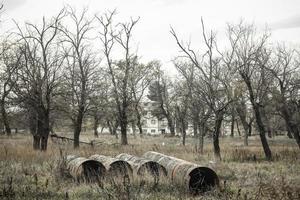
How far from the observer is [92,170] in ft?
37.8

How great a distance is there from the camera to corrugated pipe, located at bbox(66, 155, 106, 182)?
10547mm

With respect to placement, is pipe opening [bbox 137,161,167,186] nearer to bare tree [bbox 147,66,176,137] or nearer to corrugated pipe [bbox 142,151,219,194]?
corrugated pipe [bbox 142,151,219,194]

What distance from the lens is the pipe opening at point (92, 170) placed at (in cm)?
1073

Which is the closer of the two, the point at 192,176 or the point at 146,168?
the point at 192,176

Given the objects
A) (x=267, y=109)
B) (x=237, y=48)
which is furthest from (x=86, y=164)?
(x=267, y=109)

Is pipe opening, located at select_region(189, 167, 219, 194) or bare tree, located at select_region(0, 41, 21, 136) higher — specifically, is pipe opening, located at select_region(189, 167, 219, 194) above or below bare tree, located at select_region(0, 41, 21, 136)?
below

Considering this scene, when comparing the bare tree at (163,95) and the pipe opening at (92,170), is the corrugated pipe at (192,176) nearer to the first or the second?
the pipe opening at (92,170)

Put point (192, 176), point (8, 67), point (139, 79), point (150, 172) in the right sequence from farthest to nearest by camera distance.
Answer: point (139, 79) → point (8, 67) → point (150, 172) → point (192, 176)

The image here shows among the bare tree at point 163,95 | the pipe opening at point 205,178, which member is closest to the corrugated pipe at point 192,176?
the pipe opening at point 205,178

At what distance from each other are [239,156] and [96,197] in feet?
37.4

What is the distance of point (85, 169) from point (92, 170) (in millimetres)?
240

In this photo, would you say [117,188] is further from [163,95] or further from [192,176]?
[163,95]

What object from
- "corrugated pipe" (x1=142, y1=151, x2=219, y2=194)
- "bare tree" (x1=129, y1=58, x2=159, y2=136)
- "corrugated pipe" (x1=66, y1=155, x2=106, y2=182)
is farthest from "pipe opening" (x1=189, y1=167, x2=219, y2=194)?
"bare tree" (x1=129, y1=58, x2=159, y2=136)

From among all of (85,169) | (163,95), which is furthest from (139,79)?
(85,169)
